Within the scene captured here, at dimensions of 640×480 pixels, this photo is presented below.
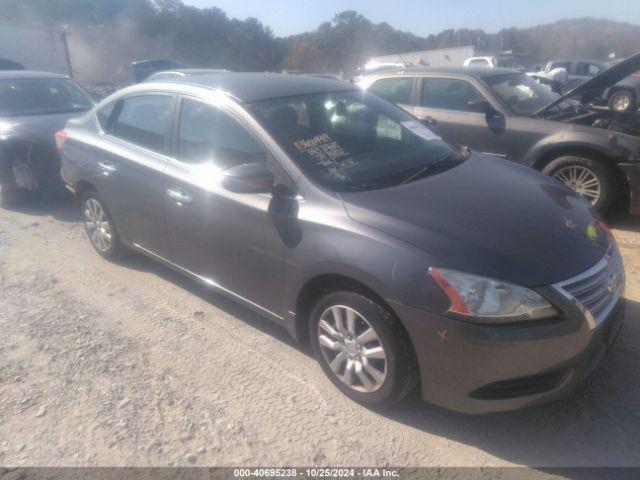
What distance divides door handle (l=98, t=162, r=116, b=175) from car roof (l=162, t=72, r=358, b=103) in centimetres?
85

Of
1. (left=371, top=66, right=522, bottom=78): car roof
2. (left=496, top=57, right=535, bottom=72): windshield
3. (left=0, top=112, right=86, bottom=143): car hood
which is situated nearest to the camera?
(left=0, top=112, right=86, bottom=143): car hood

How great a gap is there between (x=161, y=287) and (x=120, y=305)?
0.39 m

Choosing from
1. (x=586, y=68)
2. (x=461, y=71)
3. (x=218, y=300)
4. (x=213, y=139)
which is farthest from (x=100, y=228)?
(x=586, y=68)

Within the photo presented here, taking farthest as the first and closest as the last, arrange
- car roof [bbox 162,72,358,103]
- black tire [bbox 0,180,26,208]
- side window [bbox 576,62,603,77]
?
side window [bbox 576,62,603,77] < black tire [bbox 0,180,26,208] < car roof [bbox 162,72,358,103]

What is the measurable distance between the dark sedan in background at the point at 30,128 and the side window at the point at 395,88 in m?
4.14

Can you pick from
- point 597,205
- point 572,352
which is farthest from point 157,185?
point 597,205

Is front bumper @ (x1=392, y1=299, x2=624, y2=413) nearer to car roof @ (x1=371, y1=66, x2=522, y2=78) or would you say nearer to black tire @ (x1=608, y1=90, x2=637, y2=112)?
car roof @ (x1=371, y1=66, x2=522, y2=78)

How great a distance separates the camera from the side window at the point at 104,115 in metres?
4.36

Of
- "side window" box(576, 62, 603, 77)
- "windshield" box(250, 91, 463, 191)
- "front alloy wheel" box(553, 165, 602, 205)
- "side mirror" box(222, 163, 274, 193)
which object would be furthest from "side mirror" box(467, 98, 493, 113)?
"side window" box(576, 62, 603, 77)

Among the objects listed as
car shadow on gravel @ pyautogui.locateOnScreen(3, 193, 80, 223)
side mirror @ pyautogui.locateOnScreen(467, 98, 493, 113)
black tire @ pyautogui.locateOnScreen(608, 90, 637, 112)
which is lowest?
car shadow on gravel @ pyautogui.locateOnScreen(3, 193, 80, 223)

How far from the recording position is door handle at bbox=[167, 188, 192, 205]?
3327mm

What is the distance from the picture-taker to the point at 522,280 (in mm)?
2209

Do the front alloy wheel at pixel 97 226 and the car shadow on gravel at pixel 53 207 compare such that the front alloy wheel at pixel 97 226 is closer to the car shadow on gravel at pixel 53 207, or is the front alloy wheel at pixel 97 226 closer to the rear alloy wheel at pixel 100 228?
the rear alloy wheel at pixel 100 228

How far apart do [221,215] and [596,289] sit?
2127mm
